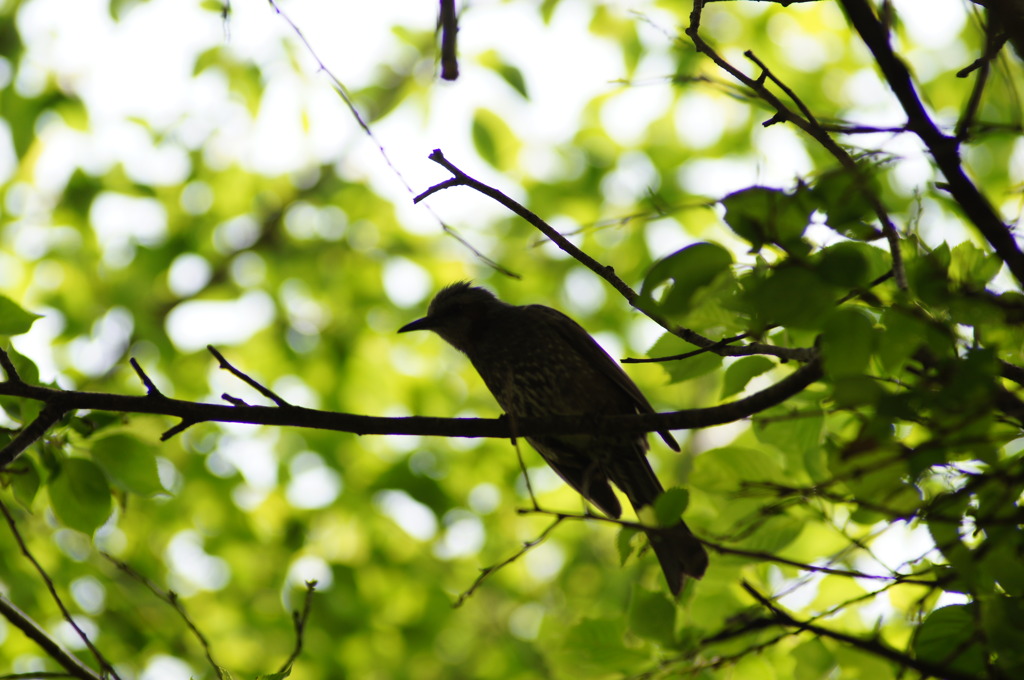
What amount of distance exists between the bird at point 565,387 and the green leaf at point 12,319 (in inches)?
85.4

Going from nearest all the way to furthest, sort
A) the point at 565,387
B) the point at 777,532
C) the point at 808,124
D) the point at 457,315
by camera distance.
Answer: the point at 808,124 < the point at 777,532 < the point at 565,387 < the point at 457,315

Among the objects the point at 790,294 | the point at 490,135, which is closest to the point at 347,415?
the point at 790,294

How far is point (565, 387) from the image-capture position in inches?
167

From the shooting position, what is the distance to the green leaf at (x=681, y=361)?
2289mm

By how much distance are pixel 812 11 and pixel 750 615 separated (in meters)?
6.44

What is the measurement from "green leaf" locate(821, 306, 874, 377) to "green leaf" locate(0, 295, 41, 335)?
194 cm

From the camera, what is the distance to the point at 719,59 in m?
2.07

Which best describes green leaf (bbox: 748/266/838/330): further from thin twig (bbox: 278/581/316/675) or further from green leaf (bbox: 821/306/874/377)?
thin twig (bbox: 278/581/316/675)

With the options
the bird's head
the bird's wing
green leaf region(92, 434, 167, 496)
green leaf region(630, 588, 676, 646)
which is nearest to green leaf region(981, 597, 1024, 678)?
green leaf region(630, 588, 676, 646)

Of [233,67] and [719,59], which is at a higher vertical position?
[233,67]

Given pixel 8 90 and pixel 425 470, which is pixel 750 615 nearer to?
pixel 425 470

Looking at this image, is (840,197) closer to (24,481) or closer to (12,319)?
(12,319)

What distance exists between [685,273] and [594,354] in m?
2.93

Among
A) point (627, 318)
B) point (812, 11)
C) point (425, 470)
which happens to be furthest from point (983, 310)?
point (812, 11)
